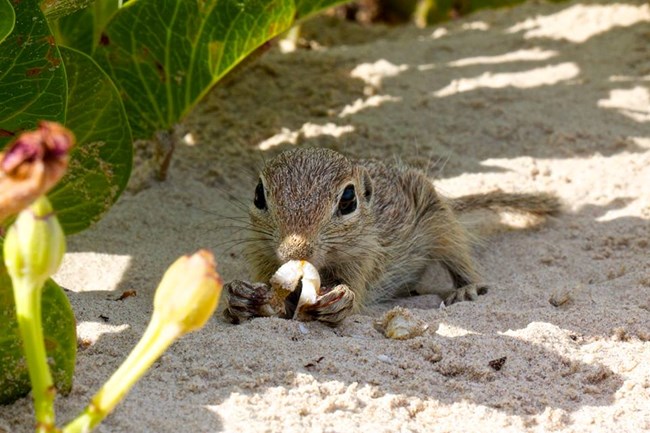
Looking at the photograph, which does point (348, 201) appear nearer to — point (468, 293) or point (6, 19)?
point (468, 293)

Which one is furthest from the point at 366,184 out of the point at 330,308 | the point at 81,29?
the point at 81,29

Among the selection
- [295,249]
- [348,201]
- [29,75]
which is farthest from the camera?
[348,201]

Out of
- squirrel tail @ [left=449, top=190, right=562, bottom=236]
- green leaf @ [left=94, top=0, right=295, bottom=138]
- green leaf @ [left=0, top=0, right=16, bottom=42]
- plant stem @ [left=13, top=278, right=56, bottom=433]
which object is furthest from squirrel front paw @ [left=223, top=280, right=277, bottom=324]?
squirrel tail @ [left=449, top=190, right=562, bottom=236]

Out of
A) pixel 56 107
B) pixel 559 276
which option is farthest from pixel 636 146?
pixel 56 107

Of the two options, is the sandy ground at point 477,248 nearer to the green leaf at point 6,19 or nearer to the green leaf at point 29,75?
the green leaf at point 29,75

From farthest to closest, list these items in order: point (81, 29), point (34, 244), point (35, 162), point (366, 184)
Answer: point (81, 29)
point (366, 184)
point (34, 244)
point (35, 162)

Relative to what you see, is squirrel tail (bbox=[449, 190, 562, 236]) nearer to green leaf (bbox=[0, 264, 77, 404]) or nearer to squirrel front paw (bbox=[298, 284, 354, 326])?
squirrel front paw (bbox=[298, 284, 354, 326])

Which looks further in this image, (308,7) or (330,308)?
(308,7)
